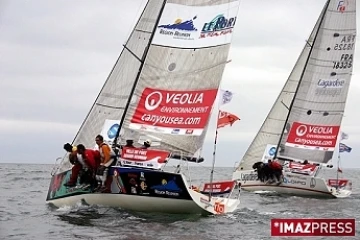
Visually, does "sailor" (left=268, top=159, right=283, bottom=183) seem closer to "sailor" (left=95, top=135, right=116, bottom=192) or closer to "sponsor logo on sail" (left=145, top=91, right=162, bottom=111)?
"sponsor logo on sail" (left=145, top=91, right=162, bottom=111)

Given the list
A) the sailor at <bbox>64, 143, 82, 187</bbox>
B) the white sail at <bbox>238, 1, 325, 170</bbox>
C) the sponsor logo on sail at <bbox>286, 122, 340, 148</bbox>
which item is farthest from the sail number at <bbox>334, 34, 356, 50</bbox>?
the sailor at <bbox>64, 143, 82, 187</bbox>

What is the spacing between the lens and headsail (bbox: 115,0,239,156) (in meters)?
17.8

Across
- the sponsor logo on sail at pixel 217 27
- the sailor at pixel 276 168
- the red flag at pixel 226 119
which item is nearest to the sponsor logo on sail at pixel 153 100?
the sponsor logo on sail at pixel 217 27

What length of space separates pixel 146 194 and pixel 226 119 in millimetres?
4119

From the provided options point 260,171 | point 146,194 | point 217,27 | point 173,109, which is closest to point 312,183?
point 260,171

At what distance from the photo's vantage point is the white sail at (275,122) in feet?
101

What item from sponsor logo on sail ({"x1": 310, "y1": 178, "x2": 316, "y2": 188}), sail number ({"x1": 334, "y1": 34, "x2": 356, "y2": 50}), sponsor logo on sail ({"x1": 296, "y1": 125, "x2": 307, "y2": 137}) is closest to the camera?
sponsor logo on sail ({"x1": 310, "y1": 178, "x2": 316, "y2": 188})

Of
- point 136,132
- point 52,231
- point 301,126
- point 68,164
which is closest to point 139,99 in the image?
point 136,132

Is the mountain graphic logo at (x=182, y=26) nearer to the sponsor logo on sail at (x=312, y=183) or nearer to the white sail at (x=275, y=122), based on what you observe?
the sponsor logo on sail at (x=312, y=183)

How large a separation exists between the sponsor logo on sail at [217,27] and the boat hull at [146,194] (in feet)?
14.1

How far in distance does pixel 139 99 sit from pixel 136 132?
0.82 m

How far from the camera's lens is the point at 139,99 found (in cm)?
1802

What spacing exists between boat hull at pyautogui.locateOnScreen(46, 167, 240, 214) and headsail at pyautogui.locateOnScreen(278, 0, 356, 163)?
509 inches

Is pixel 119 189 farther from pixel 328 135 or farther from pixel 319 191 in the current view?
pixel 328 135
